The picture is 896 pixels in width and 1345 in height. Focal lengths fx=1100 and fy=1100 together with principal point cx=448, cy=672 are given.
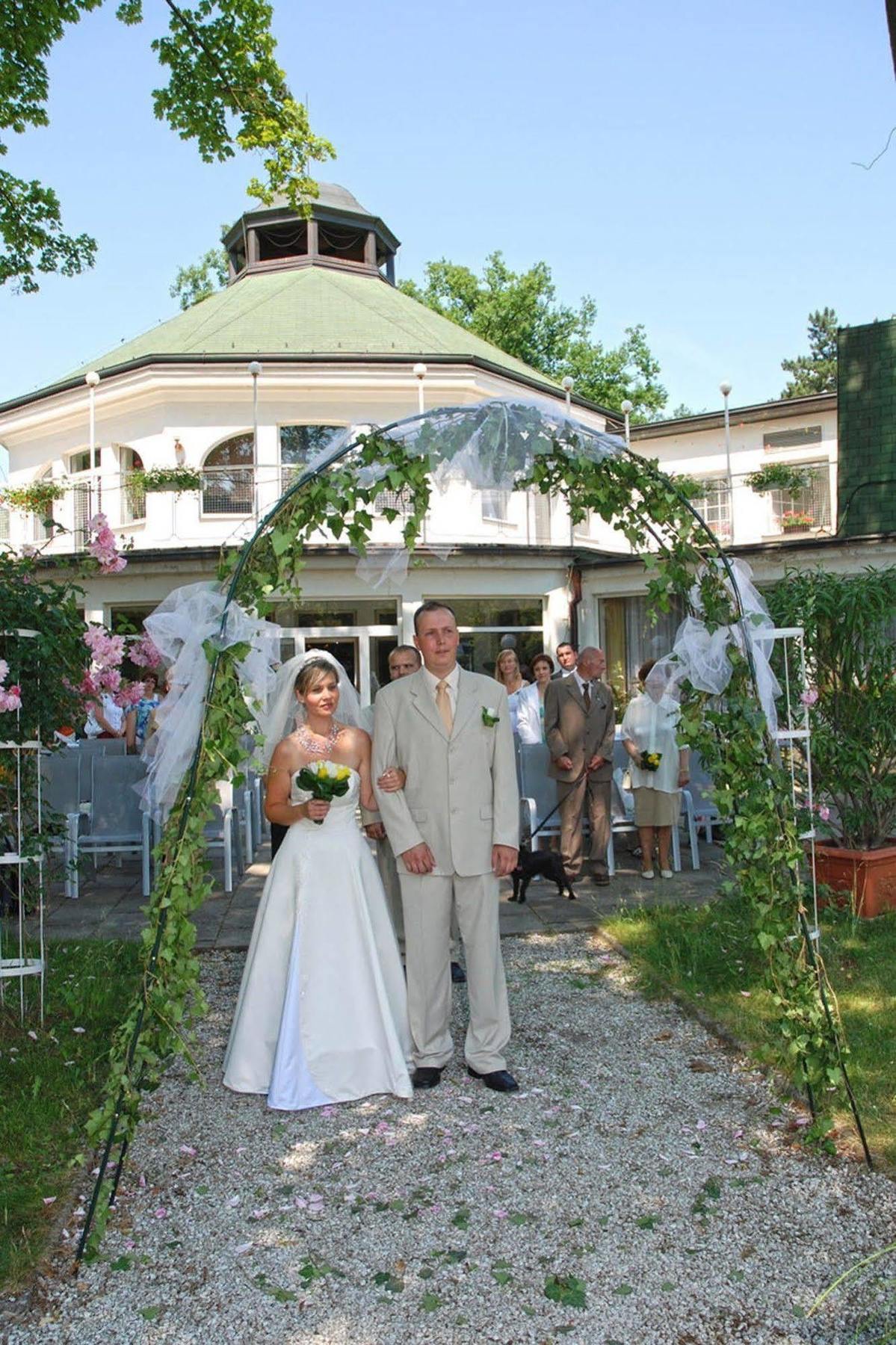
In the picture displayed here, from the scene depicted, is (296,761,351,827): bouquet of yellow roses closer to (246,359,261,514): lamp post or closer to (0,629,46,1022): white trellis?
(0,629,46,1022): white trellis

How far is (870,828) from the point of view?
8.23 meters

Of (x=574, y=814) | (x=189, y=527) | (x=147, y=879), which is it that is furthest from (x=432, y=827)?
(x=189, y=527)

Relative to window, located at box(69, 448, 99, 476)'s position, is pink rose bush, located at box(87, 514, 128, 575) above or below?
below

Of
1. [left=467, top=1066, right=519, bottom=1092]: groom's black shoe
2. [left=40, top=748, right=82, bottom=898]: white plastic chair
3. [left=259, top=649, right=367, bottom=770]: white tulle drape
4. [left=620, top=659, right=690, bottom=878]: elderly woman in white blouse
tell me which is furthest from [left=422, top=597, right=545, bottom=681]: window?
[left=467, top=1066, right=519, bottom=1092]: groom's black shoe

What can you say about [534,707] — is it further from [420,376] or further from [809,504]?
[809,504]

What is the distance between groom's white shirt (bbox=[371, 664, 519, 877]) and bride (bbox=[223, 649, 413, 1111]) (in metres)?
0.23

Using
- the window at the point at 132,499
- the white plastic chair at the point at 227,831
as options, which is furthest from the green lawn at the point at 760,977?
the window at the point at 132,499

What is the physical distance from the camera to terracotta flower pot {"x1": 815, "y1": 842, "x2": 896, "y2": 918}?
26.0 ft

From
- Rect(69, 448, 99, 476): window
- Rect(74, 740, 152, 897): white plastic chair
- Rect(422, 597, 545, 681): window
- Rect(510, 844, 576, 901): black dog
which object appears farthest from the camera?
Rect(69, 448, 99, 476): window

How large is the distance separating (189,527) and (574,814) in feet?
46.4

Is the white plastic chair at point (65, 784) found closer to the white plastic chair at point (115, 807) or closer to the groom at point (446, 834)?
the white plastic chair at point (115, 807)

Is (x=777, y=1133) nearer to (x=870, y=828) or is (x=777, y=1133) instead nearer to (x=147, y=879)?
(x=870, y=828)

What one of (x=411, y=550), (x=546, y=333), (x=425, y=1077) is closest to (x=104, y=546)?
(x=411, y=550)

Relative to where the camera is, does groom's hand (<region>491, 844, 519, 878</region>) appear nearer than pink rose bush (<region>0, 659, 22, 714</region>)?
No
